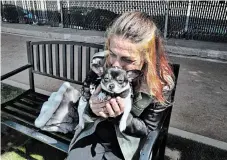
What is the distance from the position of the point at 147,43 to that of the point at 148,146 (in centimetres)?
76

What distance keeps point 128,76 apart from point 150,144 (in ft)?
1.91

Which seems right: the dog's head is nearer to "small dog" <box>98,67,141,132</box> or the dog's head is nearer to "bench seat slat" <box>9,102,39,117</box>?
"small dog" <box>98,67,141,132</box>

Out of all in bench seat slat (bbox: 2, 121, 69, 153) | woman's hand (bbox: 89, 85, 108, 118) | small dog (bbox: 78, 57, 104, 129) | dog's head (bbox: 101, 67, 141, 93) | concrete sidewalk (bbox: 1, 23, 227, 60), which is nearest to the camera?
dog's head (bbox: 101, 67, 141, 93)

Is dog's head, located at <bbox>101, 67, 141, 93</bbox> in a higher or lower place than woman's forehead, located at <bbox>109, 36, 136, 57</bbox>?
lower

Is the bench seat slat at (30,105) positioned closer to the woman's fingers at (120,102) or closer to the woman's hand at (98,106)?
the woman's hand at (98,106)

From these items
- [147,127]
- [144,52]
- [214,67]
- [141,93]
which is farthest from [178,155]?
[214,67]

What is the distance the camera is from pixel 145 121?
1.90 m

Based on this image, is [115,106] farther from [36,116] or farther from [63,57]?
[63,57]

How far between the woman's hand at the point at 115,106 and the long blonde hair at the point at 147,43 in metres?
0.33

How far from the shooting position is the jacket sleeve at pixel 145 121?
174cm

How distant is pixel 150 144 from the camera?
180 centimetres

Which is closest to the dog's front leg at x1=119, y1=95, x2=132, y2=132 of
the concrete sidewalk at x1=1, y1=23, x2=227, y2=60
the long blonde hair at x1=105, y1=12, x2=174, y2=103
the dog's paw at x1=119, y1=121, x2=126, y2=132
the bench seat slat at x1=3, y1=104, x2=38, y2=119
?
the dog's paw at x1=119, y1=121, x2=126, y2=132

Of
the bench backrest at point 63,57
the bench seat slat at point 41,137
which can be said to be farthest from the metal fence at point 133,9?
the bench seat slat at point 41,137

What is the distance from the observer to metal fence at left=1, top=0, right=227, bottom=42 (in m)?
8.54
